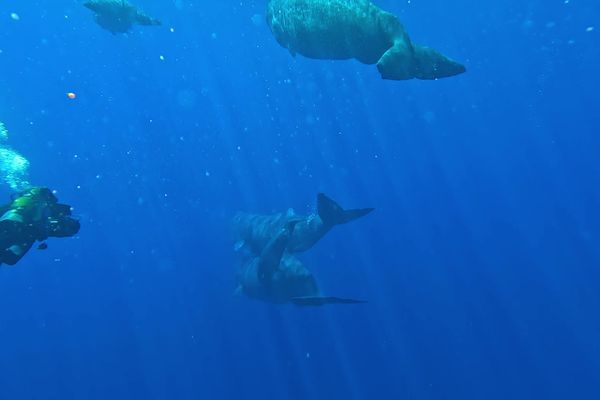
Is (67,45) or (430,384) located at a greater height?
(430,384)

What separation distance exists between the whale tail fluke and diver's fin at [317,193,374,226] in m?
6.51

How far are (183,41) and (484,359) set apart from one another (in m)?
49.1

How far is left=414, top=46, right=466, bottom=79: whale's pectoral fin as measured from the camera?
5.35 meters

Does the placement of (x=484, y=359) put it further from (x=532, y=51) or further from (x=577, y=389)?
(x=532, y=51)

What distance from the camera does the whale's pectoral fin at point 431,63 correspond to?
535cm

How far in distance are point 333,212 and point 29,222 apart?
8543 mm

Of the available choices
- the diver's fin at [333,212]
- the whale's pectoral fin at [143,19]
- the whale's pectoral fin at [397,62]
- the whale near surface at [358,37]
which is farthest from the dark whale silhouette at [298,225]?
the whale's pectoral fin at [143,19]

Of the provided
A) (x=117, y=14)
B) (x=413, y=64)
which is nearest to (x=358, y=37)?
(x=413, y=64)

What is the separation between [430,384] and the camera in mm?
19594

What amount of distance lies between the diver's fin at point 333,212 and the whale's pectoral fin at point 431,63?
21.4 ft

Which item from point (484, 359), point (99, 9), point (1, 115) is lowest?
point (1, 115)

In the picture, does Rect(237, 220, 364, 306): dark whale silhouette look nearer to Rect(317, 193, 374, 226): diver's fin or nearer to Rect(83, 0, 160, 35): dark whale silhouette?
Rect(317, 193, 374, 226): diver's fin

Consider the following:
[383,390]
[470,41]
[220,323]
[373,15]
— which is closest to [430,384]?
[383,390]

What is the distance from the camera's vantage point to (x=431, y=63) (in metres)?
5.38
